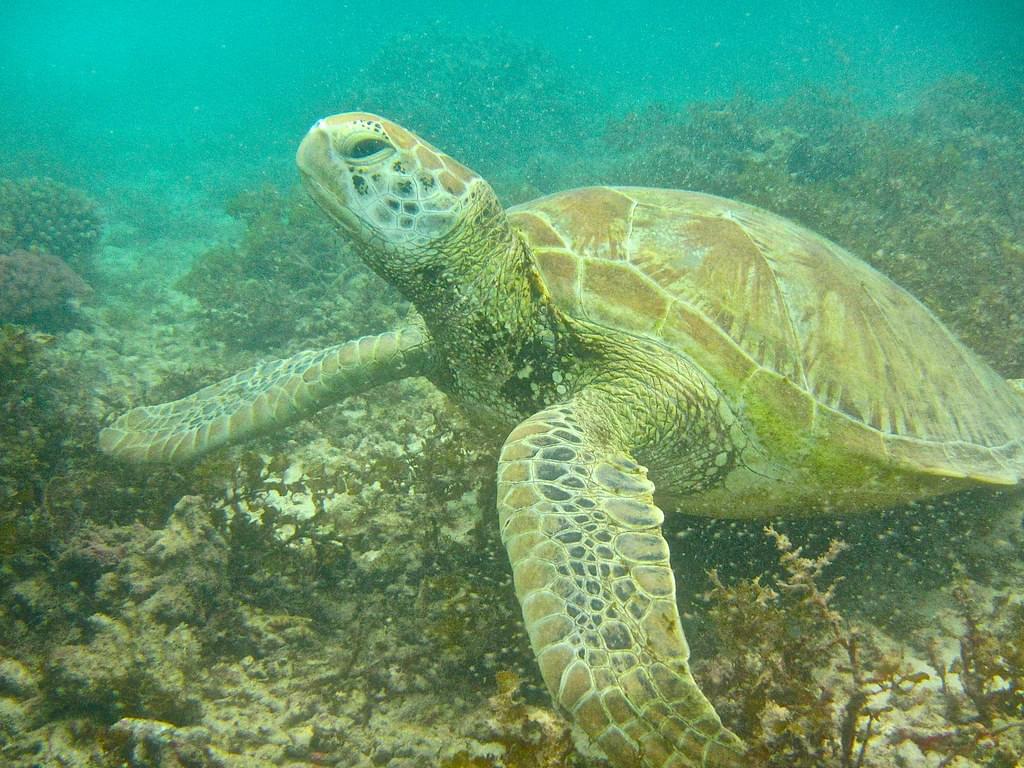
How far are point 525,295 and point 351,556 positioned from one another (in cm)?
154

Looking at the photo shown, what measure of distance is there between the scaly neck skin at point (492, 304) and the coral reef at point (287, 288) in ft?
10.1

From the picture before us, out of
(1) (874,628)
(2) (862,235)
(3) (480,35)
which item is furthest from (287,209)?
(3) (480,35)

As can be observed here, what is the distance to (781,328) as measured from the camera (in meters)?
2.42

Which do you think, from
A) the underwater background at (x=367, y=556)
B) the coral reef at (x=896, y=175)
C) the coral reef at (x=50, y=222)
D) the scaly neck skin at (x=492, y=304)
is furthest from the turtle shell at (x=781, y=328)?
the coral reef at (x=50, y=222)

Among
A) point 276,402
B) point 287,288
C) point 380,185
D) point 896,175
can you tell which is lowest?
point 287,288

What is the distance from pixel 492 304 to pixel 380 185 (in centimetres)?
74

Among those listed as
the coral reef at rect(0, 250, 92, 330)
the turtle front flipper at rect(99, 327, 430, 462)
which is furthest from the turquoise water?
the turtle front flipper at rect(99, 327, 430, 462)

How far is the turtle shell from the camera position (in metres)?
2.31

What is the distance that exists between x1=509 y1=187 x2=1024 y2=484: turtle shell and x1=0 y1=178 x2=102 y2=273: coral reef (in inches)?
389

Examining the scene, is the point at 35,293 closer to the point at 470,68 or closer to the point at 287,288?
the point at 287,288

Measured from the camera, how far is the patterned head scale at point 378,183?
2.33 m

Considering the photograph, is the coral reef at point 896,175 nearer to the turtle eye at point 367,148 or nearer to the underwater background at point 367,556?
the underwater background at point 367,556

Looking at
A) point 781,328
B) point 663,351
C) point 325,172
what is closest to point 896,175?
point 781,328

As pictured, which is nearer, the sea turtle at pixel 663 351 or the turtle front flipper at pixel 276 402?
the sea turtle at pixel 663 351
